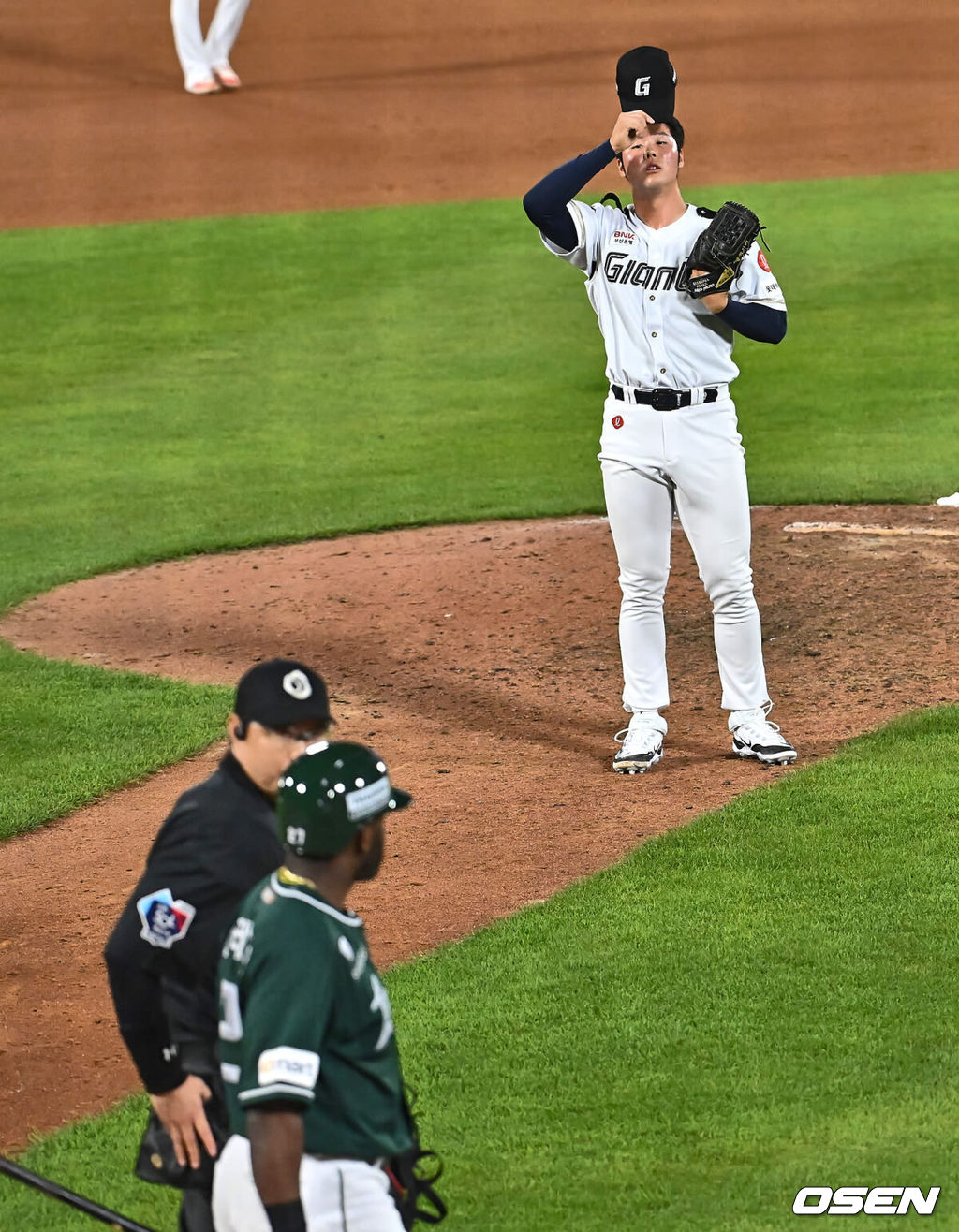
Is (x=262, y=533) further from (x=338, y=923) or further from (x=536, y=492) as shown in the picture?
(x=338, y=923)

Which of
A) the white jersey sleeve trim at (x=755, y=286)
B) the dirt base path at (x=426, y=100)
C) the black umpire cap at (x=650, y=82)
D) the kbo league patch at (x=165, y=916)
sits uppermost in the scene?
the dirt base path at (x=426, y=100)

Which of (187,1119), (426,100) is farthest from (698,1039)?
(426,100)

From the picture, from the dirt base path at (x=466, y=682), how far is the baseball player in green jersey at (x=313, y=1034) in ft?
7.20

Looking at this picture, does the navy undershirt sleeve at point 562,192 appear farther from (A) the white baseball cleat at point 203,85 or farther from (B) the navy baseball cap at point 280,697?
(A) the white baseball cleat at point 203,85

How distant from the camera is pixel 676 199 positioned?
→ 7105mm

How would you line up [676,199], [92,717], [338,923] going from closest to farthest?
[338,923] → [676,199] → [92,717]

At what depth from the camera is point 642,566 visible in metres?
7.26

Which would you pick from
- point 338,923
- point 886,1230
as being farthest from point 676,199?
point 338,923

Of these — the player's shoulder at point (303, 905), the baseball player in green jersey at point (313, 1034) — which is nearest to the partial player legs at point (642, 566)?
the baseball player in green jersey at point (313, 1034)

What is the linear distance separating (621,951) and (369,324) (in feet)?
44.6

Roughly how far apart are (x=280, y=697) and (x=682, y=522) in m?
3.89

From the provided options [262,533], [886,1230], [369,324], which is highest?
[369,324]

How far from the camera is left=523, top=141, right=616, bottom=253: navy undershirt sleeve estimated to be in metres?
6.90

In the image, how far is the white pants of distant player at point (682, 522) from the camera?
23.0ft
